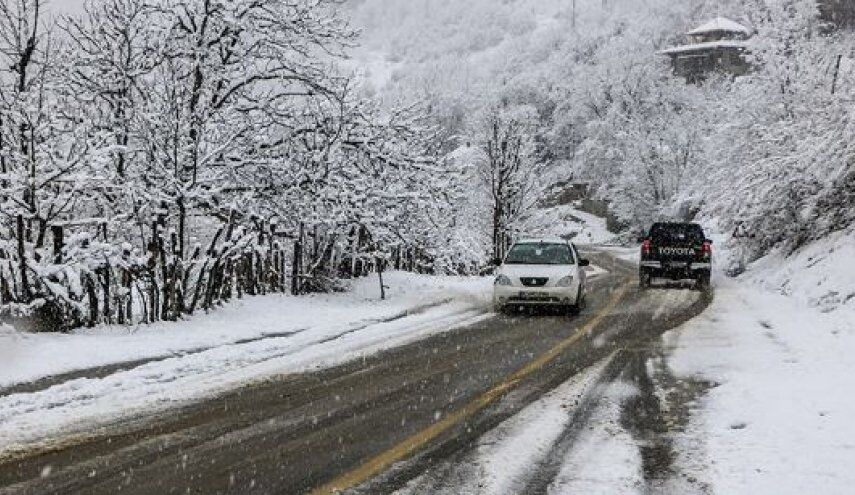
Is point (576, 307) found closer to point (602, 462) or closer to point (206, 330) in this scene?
point (206, 330)

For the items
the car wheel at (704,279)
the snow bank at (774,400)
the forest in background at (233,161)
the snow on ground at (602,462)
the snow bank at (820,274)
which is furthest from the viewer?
the car wheel at (704,279)

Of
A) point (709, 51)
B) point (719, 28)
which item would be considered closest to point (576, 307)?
point (709, 51)

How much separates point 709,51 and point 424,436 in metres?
104

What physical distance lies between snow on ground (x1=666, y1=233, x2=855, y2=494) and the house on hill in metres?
87.5

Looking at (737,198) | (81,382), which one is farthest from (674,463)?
(737,198)

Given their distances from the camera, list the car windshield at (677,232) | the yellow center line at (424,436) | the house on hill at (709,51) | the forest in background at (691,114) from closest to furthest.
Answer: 1. the yellow center line at (424,436)
2. the forest in background at (691,114)
3. the car windshield at (677,232)
4. the house on hill at (709,51)

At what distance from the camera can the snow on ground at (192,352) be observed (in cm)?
801

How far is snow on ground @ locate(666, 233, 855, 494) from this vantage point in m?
5.95

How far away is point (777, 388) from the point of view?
8.96 m

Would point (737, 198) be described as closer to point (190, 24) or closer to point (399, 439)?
point (190, 24)

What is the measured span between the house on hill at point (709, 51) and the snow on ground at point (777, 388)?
87487 millimetres

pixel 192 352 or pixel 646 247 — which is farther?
pixel 646 247

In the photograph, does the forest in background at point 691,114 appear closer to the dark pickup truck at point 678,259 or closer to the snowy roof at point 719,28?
the dark pickup truck at point 678,259

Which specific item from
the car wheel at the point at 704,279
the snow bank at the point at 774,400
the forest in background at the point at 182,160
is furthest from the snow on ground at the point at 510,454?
the car wheel at the point at 704,279
